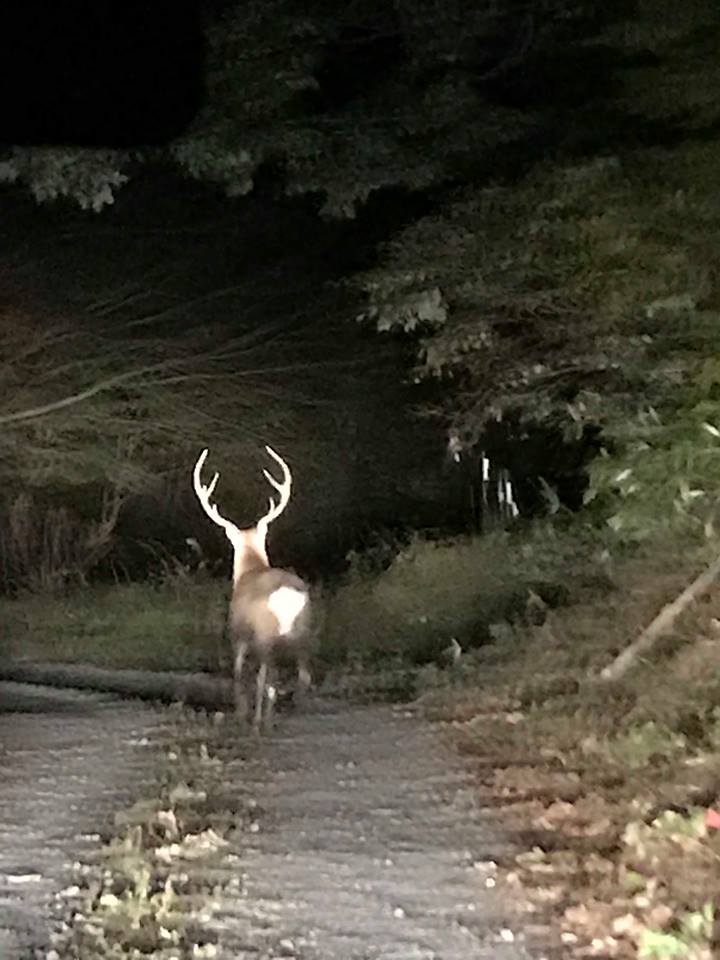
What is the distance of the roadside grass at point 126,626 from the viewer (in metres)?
12.2

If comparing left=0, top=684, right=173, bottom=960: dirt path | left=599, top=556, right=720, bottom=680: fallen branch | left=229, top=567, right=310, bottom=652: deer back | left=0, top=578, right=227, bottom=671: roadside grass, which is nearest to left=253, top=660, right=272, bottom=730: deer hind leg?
left=229, top=567, right=310, bottom=652: deer back

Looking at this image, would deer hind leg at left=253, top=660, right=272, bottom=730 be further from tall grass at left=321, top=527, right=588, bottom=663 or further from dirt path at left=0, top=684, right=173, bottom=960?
tall grass at left=321, top=527, right=588, bottom=663

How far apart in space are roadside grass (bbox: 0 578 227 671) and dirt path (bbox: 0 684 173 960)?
117cm

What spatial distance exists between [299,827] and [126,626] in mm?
6710

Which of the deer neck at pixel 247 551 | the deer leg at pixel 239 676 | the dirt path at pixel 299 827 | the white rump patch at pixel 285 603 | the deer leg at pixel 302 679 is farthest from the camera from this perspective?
the deer neck at pixel 247 551

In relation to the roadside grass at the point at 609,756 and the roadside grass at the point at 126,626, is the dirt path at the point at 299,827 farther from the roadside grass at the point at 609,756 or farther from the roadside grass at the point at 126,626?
the roadside grass at the point at 126,626

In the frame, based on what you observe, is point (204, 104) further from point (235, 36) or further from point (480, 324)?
point (480, 324)

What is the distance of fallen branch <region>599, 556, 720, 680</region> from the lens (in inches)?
326

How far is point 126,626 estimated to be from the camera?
13.4m

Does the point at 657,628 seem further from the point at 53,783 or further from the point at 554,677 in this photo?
the point at 53,783

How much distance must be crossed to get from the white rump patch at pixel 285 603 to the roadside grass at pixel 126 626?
223 centimetres

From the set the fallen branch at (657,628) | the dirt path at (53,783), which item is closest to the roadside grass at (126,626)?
the dirt path at (53,783)

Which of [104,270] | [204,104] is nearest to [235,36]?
[204,104]

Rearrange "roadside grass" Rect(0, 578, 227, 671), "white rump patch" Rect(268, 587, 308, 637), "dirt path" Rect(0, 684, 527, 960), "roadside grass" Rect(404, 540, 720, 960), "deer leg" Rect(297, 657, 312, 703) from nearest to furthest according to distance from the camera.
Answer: "roadside grass" Rect(404, 540, 720, 960), "dirt path" Rect(0, 684, 527, 960), "white rump patch" Rect(268, 587, 308, 637), "deer leg" Rect(297, 657, 312, 703), "roadside grass" Rect(0, 578, 227, 671)
